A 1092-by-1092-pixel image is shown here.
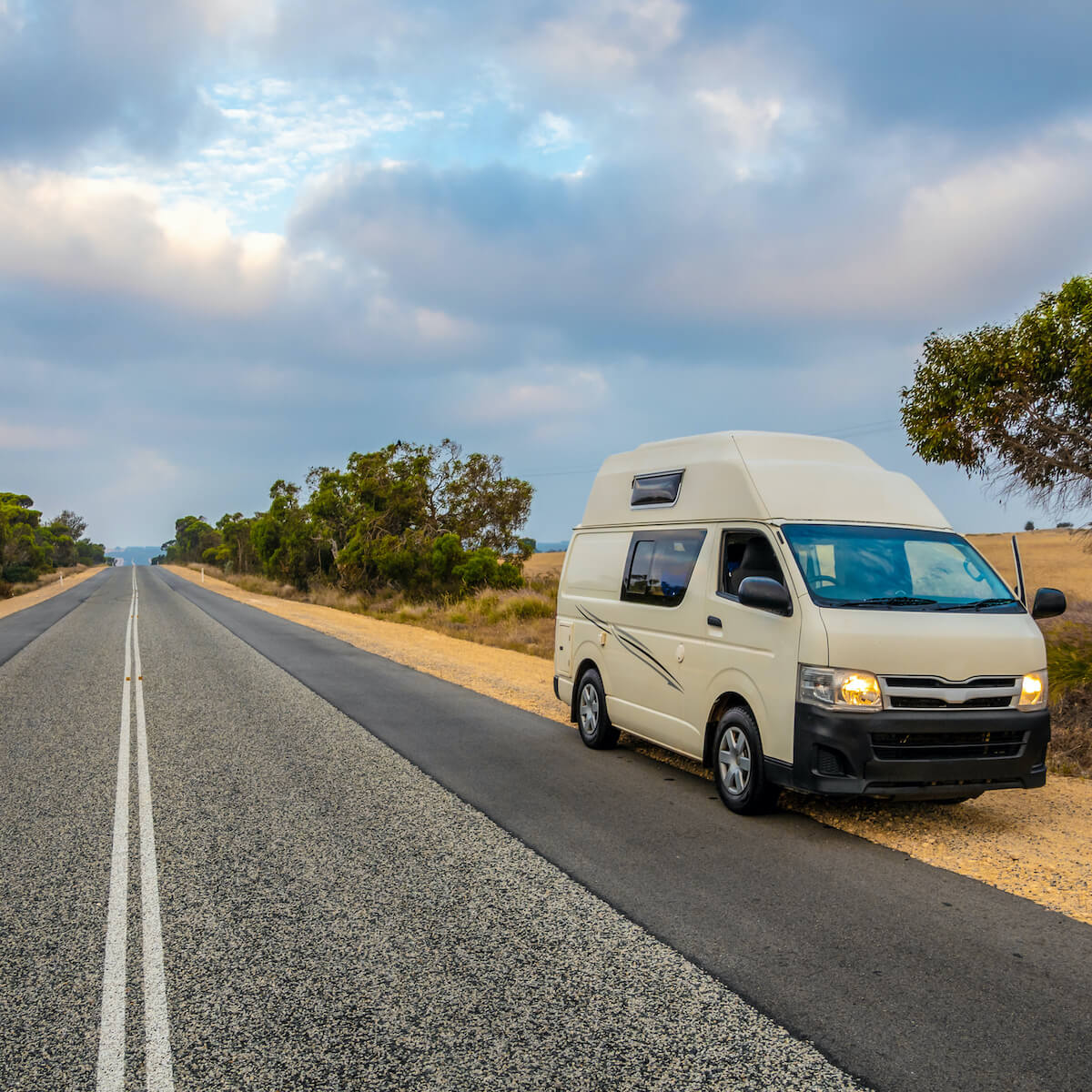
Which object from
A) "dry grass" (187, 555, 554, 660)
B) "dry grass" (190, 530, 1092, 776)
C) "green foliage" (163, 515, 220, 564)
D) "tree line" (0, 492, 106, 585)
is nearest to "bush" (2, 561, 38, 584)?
"tree line" (0, 492, 106, 585)

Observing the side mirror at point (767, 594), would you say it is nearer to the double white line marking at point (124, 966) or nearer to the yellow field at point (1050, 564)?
the double white line marking at point (124, 966)

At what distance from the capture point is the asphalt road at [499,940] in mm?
3266

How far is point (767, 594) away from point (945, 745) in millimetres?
1422

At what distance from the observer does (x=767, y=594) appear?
592 cm

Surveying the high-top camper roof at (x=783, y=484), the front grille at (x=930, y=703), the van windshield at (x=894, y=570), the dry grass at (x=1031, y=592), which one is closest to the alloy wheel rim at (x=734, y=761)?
the front grille at (x=930, y=703)

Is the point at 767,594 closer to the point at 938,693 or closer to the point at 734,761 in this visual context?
the point at 938,693

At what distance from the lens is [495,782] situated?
289 inches

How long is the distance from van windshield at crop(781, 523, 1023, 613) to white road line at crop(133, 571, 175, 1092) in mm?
4258

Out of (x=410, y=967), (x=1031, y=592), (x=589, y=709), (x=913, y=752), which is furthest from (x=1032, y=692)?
(x=1031, y=592)

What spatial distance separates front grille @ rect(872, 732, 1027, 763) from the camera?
5578 mm

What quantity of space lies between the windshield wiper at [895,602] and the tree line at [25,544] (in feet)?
185

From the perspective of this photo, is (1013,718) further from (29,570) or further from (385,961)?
(29,570)

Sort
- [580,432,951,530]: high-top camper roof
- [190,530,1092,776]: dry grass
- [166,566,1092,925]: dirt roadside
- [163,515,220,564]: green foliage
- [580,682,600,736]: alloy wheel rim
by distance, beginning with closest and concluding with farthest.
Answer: [166,566,1092,925]: dirt roadside, [580,432,951,530]: high-top camper roof, [580,682,600,736]: alloy wheel rim, [190,530,1092,776]: dry grass, [163,515,220,564]: green foliage

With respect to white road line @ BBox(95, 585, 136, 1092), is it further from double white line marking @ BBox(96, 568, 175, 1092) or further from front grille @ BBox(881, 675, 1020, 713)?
front grille @ BBox(881, 675, 1020, 713)
